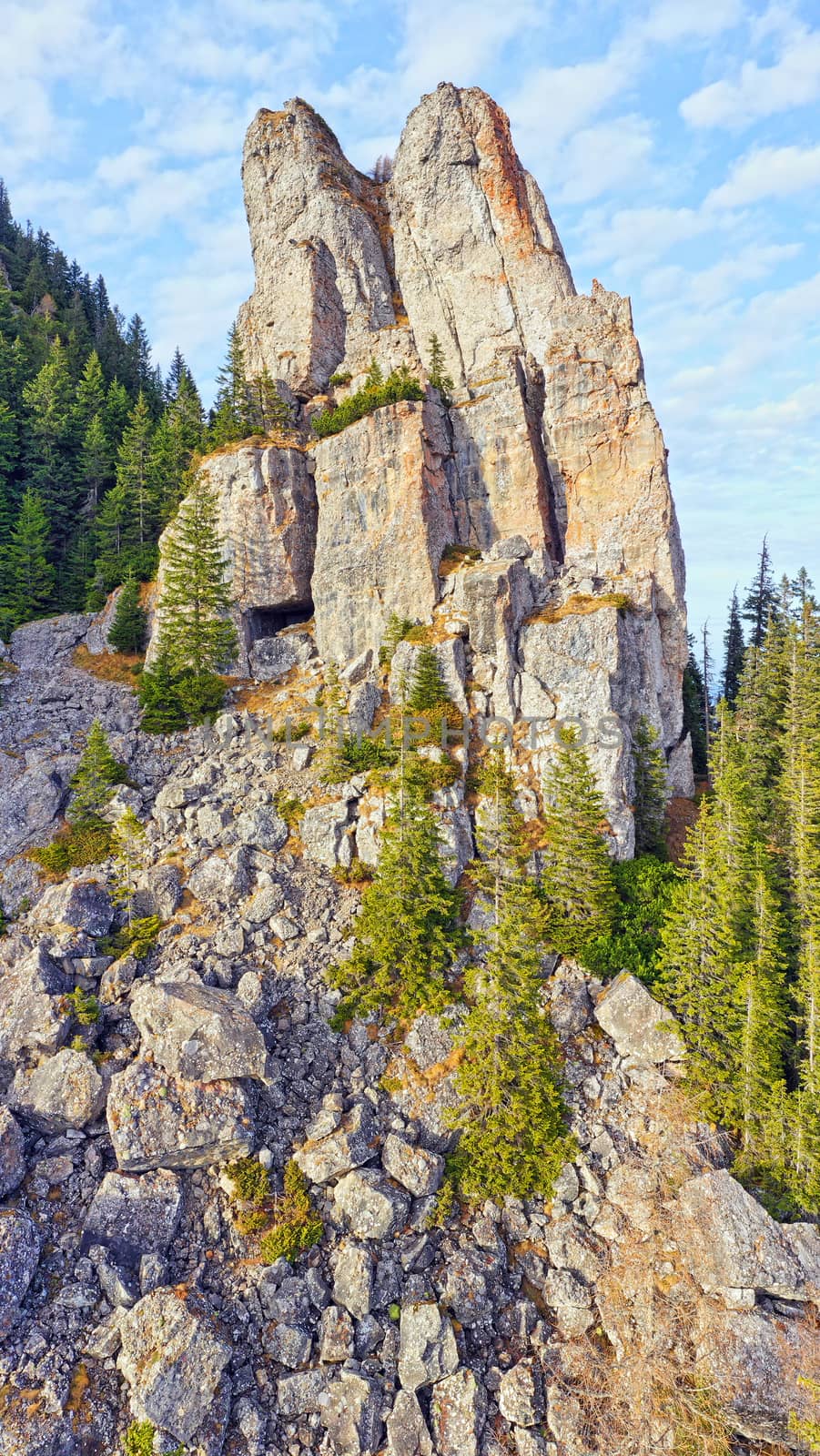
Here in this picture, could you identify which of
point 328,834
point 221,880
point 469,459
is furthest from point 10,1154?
point 469,459

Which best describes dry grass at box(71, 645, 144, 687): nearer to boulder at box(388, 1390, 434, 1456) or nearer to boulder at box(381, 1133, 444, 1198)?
boulder at box(381, 1133, 444, 1198)

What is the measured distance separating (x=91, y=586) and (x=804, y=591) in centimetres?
4807

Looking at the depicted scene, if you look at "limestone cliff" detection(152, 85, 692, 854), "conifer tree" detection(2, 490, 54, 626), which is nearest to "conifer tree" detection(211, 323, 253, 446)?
"limestone cliff" detection(152, 85, 692, 854)

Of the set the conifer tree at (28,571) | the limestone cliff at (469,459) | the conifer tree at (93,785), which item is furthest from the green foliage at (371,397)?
the conifer tree at (93,785)

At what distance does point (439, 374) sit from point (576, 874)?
36867 mm

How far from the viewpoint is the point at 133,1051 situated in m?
20.0

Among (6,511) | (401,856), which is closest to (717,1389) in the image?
(401,856)

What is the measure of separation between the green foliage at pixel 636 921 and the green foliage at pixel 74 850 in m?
20.4

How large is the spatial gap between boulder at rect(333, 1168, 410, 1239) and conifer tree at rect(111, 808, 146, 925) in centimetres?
1288

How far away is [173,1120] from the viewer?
59.0 feet

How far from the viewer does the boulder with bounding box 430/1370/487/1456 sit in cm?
1461

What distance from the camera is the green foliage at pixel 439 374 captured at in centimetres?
4278

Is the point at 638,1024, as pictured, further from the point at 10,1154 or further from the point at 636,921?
the point at 10,1154

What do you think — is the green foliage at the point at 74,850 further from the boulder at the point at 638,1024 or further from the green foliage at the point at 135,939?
the boulder at the point at 638,1024
